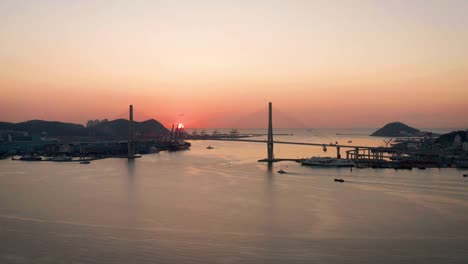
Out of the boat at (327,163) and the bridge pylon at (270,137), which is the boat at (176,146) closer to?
the bridge pylon at (270,137)

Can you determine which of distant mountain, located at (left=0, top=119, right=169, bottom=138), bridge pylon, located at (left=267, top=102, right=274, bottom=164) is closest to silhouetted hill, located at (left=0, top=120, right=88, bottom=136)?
distant mountain, located at (left=0, top=119, right=169, bottom=138)

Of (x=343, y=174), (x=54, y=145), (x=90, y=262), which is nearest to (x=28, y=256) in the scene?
(x=90, y=262)

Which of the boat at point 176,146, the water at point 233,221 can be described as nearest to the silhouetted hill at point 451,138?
the water at point 233,221

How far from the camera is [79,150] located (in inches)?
800

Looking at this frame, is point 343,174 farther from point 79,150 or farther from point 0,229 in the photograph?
point 79,150

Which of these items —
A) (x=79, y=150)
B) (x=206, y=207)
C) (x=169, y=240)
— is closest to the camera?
(x=169, y=240)

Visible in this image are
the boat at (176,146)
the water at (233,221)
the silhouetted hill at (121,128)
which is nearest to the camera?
the water at (233,221)

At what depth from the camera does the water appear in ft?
13.6

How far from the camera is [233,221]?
5.45 metres

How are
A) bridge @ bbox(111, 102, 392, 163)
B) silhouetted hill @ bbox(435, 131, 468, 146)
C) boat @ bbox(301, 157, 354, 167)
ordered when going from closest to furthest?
1. boat @ bbox(301, 157, 354, 167)
2. bridge @ bbox(111, 102, 392, 163)
3. silhouetted hill @ bbox(435, 131, 468, 146)

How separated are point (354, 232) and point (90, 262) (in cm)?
289

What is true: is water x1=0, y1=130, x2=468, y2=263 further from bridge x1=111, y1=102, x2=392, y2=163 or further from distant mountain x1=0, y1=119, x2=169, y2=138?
distant mountain x1=0, y1=119, x2=169, y2=138

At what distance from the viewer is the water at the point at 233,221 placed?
13.6 ft

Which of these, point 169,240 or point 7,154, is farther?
point 7,154
